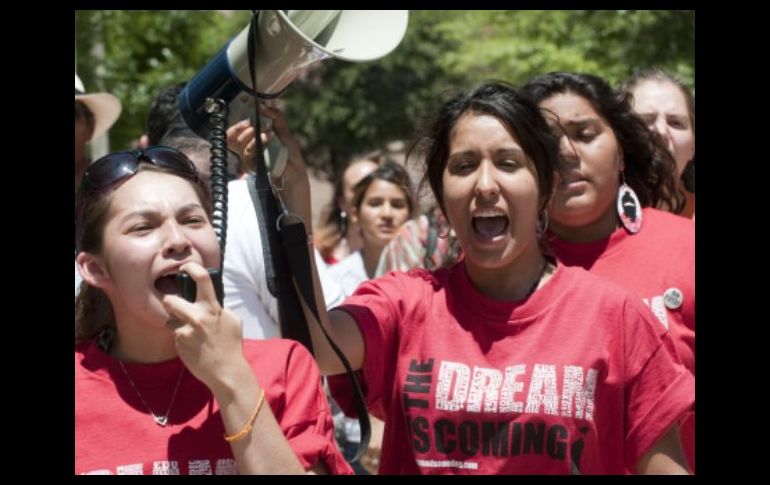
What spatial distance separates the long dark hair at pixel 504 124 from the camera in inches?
124

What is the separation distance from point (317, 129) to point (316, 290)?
28.0m

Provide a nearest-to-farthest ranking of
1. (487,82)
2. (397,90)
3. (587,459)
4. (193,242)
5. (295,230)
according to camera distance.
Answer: (193,242) < (587,459) < (295,230) < (487,82) < (397,90)

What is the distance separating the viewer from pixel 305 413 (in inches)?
105

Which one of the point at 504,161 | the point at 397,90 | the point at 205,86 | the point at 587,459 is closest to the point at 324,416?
the point at 587,459

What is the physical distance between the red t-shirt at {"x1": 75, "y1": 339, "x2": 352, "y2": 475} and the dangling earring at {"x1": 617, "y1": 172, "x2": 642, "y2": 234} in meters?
1.45

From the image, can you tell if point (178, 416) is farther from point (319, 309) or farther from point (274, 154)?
point (274, 154)

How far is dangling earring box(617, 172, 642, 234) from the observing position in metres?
3.81

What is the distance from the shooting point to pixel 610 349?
292cm

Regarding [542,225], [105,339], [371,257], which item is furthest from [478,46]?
[105,339]

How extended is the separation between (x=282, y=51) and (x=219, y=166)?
345mm

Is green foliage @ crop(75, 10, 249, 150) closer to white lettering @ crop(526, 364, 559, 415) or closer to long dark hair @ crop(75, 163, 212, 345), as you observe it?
long dark hair @ crop(75, 163, 212, 345)

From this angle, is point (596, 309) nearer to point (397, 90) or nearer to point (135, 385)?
point (135, 385)

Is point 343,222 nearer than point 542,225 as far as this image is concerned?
No

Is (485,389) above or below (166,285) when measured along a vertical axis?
below
